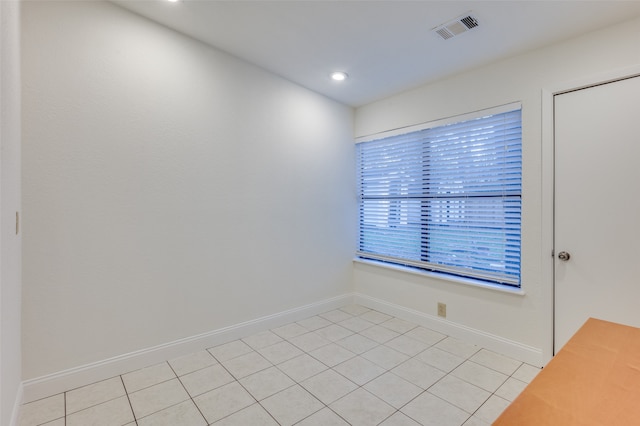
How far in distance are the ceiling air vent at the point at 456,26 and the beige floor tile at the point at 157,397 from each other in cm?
317

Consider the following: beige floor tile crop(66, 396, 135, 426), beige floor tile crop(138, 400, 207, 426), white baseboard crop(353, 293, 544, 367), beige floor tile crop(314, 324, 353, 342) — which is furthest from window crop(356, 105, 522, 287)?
beige floor tile crop(66, 396, 135, 426)

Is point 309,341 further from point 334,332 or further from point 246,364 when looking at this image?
point 246,364

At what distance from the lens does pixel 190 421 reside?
176 cm

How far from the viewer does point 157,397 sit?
1.97 m

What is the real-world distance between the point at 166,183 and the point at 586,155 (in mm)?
3220

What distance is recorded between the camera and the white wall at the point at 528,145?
7.21 ft

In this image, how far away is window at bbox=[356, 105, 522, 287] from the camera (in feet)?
8.69

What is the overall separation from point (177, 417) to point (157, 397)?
277mm

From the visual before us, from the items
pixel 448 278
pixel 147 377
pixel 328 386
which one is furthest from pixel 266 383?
pixel 448 278

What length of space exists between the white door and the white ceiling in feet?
1.78

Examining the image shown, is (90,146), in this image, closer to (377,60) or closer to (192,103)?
(192,103)

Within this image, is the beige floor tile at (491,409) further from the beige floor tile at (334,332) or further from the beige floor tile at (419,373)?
the beige floor tile at (334,332)

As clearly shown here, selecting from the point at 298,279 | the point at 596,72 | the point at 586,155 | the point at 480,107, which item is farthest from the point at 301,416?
the point at 596,72

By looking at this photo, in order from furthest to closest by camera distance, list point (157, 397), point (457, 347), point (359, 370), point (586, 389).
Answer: point (457, 347)
point (359, 370)
point (157, 397)
point (586, 389)
